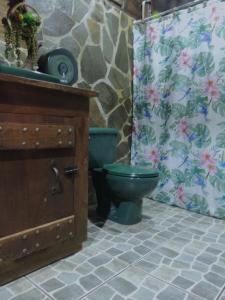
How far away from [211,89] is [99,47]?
0.97 meters

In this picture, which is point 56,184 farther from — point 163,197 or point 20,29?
point 163,197

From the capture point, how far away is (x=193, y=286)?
3.51 feet

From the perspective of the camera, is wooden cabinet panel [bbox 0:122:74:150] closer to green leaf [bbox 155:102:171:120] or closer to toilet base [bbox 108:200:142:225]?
toilet base [bbox 108:200:142:225]

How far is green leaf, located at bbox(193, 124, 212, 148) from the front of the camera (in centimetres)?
187

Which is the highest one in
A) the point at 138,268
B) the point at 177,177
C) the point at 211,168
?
the point at 211,168

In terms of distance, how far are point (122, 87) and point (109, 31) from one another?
0.49 meters

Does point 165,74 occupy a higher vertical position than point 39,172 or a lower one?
higher

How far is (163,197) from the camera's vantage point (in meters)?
2.17

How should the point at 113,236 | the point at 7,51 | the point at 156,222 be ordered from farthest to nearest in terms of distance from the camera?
the point at 156,222 → the point at 113,236 → the point at 7,51

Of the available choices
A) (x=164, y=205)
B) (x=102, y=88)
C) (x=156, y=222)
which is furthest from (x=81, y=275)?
(x=102, y=88)

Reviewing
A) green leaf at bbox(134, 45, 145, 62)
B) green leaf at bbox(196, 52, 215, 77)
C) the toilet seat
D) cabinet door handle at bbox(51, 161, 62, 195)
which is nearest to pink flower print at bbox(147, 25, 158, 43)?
green leaf at bbox(134, 45, 145, 62)

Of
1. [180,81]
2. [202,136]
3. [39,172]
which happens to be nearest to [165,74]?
[180,81]

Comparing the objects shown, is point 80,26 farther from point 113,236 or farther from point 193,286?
point 193,286

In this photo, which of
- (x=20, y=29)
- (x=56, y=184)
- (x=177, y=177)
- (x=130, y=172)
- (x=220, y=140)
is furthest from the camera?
(x=177, y=177)
